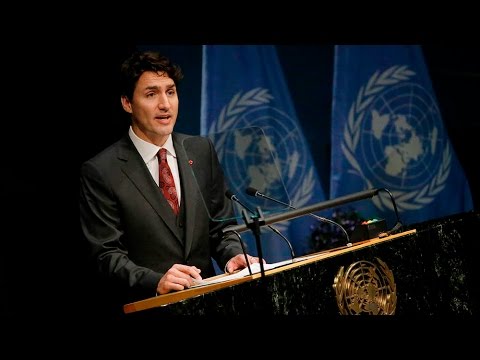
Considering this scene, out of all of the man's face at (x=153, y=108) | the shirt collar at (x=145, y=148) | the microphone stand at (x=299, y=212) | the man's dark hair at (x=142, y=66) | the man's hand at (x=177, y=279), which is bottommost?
the man's hand at (x=177, y=279)

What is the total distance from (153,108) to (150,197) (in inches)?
16.4

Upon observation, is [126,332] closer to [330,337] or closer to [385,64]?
[330,337]

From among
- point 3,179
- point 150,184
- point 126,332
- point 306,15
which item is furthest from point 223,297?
point 306,15

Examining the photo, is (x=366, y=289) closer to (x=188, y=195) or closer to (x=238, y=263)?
(x=238, y=263)

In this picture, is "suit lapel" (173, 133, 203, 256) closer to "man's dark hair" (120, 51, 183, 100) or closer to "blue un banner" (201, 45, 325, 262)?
"man's dark hair" (120, 51, 183, 100)

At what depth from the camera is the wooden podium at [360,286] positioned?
6.84ft

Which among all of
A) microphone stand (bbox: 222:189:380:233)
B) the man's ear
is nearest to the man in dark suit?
the man's ear

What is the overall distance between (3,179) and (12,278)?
0.55m

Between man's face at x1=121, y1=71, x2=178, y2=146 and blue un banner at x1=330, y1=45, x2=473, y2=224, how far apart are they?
2763 millimetres

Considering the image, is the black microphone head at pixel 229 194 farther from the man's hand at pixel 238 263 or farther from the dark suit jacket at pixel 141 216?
the dark suit jacket at pixel 141 216

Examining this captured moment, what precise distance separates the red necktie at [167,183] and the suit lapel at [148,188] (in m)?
0.05

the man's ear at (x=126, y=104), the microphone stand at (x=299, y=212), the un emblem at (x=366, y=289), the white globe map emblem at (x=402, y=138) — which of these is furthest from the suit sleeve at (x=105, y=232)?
the white globe map emblem at (x=402, y=138)

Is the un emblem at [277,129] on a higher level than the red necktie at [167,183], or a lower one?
higher

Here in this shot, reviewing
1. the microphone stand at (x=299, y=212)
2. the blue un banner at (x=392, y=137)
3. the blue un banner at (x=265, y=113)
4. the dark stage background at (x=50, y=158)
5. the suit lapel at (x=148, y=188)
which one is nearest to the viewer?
the microphone stand at (x=299, y=212)
